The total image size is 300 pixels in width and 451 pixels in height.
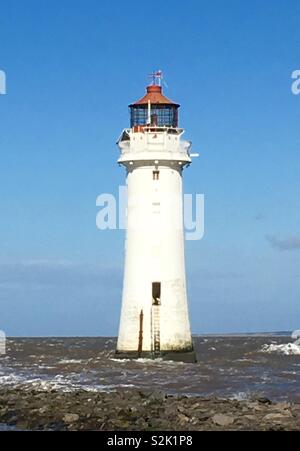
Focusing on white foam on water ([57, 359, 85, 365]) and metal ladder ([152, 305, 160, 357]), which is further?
white foam on water ([57, 359, 85, 365])

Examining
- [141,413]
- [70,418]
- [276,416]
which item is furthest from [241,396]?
[70,418]

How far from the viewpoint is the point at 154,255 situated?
3183 cm

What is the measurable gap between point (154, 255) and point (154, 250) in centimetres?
16

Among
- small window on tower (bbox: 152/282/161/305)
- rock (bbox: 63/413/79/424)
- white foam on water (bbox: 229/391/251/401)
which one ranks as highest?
small window on tower (bbox: 152/282/161/305)

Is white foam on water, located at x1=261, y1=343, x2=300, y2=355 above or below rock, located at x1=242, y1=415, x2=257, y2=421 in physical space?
above

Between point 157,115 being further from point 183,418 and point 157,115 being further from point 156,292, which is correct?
point 183,418

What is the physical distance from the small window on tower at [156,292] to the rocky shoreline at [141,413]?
31.1 feet

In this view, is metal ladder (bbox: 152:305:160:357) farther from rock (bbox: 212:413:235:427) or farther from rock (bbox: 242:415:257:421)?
rock (bbox: 212:413:235:427)

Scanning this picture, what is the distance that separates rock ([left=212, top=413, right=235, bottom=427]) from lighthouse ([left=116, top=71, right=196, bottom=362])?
13.6 meters

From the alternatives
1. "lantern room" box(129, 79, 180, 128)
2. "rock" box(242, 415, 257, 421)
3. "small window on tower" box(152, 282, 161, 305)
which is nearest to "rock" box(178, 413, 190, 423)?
"rock" box(242, 415, 257, 421)

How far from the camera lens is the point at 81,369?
31.8 metres

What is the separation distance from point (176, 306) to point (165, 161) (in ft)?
15.0

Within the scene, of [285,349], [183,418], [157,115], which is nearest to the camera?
[183,418]

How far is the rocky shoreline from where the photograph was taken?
58.7 ft
